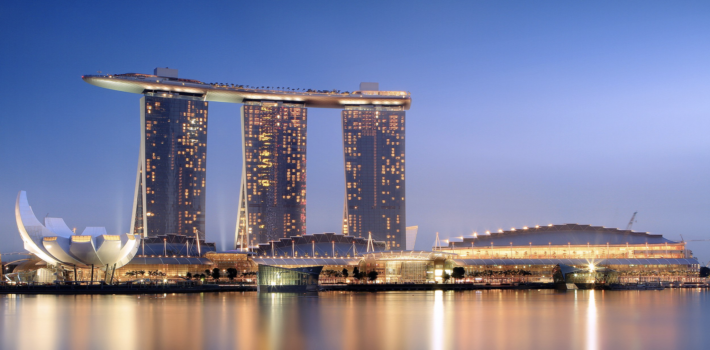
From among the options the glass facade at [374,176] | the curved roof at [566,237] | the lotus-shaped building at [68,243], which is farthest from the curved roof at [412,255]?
the glass facade at [374,176]

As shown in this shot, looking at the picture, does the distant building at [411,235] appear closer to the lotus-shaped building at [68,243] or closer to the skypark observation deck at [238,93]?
the skypark observation deck at [238,93]

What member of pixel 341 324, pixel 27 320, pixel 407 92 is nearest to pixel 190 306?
pixel 27 320

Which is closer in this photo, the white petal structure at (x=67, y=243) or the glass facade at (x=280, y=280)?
the glass facade at (x=280, y=280)

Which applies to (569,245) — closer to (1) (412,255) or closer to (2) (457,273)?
(2) (457,273)

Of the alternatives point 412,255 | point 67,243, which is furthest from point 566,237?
point 67,243

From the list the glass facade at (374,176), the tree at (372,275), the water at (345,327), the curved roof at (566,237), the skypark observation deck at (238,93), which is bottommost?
the tree at (372,275)

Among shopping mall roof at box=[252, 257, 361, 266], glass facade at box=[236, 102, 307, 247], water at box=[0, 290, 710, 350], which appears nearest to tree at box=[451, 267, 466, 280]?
shopping mall roof at box=[252, 257, 361, 266]

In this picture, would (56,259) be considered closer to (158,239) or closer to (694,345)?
(158,239)
